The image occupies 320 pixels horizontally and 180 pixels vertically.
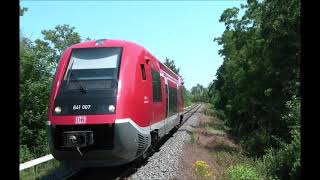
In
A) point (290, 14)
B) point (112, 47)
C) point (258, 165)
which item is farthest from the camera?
point (290, 14)

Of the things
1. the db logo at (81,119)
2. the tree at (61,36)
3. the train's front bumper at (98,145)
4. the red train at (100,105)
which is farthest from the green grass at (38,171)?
the tree at (61,36)

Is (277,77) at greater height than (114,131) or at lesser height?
greater

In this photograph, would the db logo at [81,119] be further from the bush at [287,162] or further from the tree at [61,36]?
the tree at [61,36]

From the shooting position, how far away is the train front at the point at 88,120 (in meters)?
10.9

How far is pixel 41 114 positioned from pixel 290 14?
35.5ft

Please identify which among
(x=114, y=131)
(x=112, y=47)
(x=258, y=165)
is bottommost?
(x=258, y=165)

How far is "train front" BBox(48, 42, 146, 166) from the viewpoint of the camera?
10.9 m

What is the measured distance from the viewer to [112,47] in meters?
12.4

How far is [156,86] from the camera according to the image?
49.7ft

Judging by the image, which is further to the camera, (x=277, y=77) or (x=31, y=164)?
(x=277, y=77)
